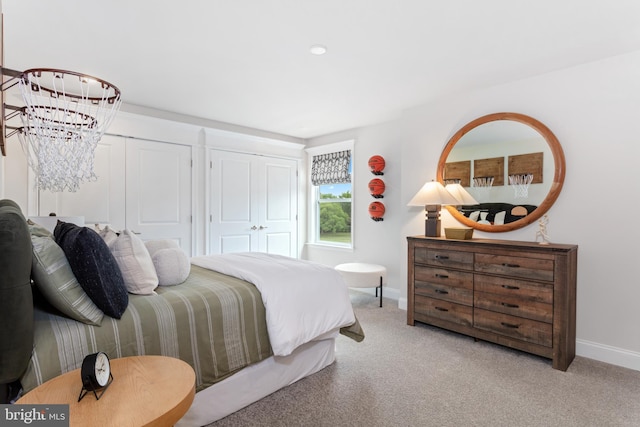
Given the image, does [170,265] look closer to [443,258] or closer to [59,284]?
[59,284]

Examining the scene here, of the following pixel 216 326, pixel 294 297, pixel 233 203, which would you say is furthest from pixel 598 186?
pixel 233 203

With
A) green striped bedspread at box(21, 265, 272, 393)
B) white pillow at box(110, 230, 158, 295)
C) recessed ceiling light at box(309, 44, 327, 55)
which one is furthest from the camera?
recessed ceiling light at box(309, 44, 327, 55)

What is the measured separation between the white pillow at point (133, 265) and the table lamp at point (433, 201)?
264cm

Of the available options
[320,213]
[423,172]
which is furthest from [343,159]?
[423,172]

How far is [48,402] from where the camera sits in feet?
3.38

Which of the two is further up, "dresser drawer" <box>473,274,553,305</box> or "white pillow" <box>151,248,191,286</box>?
"white pillow" <box>151,248,191,286</box>

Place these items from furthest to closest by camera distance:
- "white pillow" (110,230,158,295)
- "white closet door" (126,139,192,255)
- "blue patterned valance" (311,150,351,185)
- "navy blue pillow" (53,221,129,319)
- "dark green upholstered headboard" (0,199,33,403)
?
1. "blue patterned valance" (311,150,351,185)
2. "white closet door" (126,139,192,255)
3. "white pillow" (110,230,158,295)
4. "navy blue pillow" (53,221,129,319)
5. "dark green upholstered headboard" (0,199,33,403)

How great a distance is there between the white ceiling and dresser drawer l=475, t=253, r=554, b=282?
1.65 meters

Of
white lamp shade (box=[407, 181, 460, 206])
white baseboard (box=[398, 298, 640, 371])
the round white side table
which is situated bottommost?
white baseboard (box=[398, 298, 640, 371])

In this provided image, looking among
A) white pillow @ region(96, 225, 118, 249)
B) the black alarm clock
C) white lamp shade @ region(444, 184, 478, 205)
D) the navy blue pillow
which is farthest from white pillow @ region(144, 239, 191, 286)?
white lamp shade @ region(444, 184, 478, 205)

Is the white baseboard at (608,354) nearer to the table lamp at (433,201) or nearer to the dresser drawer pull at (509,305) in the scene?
the dresser drawer pull at (509,305)

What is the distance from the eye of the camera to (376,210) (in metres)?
4.66

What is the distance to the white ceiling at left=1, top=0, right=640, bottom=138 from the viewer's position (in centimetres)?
202

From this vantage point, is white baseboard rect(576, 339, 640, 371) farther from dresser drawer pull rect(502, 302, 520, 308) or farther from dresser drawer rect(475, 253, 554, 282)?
dresser drawer rect(475, 253, 554, 282)
